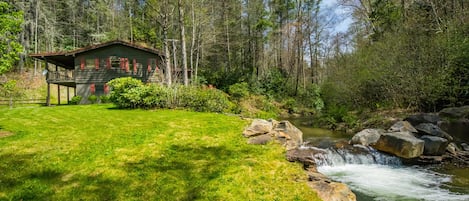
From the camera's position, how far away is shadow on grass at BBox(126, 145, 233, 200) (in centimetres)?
486

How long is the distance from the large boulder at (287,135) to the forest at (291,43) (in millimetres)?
7421

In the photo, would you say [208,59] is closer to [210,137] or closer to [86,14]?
[86,14]

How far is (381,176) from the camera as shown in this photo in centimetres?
798

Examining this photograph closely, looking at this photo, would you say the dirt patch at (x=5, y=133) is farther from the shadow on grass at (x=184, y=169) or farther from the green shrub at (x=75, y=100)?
the green shrub at (x=75, y=100)

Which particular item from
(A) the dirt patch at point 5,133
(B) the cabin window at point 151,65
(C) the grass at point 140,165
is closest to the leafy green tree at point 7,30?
(A) the dirt patch at point 5,133

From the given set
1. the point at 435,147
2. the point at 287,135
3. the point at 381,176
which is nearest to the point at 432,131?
the point at 435,147

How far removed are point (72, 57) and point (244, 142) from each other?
2251cm

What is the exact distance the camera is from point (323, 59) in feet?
118

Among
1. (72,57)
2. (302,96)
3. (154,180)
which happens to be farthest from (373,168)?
(72,57)

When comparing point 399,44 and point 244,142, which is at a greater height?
point 399,44

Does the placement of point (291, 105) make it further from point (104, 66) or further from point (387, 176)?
point (387, 176)

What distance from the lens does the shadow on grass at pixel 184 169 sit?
4.86m

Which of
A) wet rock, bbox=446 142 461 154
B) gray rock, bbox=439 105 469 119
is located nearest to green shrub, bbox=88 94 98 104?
wet rock, bbox=446 142 461 154

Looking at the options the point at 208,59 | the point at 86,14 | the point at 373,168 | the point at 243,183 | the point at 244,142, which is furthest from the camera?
the point at 86,14
